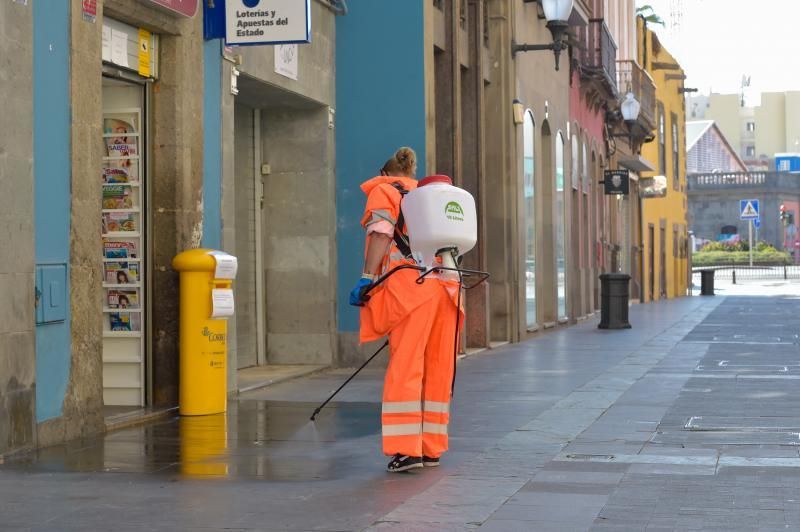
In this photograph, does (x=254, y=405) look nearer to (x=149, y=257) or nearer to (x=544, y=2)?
(x=149, y=257)

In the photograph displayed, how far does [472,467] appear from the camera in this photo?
26.3ft

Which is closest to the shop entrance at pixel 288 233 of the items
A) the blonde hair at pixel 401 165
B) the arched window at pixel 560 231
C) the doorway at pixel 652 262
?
the blonde hair at pixel 401 165

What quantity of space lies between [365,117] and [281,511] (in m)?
9.49

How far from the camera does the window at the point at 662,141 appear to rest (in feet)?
162

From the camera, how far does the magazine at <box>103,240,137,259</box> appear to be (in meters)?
11.2

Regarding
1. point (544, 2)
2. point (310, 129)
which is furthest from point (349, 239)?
point (544, 2)

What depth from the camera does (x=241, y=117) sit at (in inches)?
594

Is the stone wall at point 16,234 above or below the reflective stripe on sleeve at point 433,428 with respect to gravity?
above

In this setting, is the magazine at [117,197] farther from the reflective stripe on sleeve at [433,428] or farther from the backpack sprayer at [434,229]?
the reflective stripe on sleeve at [433,428]

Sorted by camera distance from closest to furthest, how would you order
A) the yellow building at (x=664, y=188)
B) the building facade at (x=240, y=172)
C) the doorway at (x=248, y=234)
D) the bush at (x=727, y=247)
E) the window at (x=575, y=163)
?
the building facade at (x=240, y=172) → the doorway at (x=248, y=234) → the window at (x=575, y=163) → the yellow building at (x=664, y=188) → the bush at (x=727, y=247)

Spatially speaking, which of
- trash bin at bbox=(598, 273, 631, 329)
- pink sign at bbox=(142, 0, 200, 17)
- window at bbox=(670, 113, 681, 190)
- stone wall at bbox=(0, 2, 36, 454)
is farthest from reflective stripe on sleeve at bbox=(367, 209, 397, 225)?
window at bbox=(670, 113, 681, 190)

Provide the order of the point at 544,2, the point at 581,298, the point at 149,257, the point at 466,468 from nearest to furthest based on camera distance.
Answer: the point at 466,468 < the point at 149,257 < the point at 544,2 < the point at 581,298

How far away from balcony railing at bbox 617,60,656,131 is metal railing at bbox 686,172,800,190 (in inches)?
2234

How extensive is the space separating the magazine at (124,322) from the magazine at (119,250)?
17.3 inches
